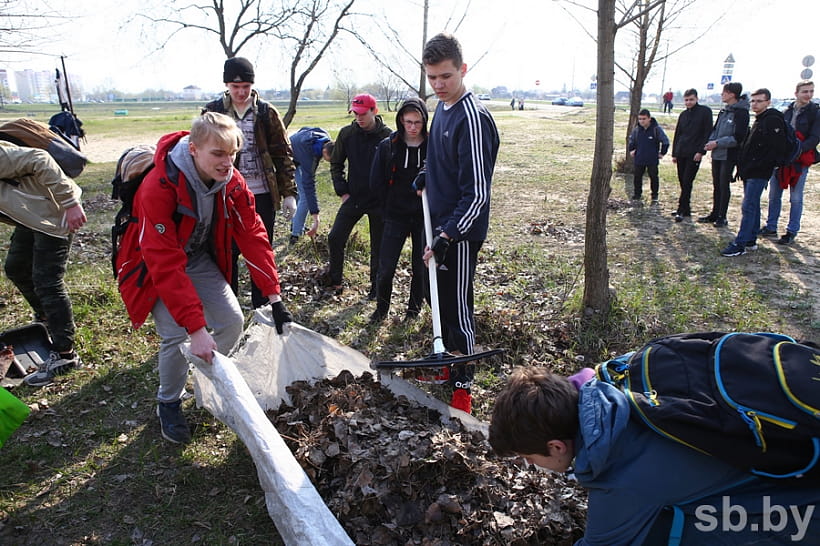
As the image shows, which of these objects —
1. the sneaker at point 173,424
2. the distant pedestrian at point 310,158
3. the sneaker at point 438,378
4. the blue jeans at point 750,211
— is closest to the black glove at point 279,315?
the sneaker at point 173,424

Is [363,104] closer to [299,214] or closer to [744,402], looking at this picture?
[299,214]

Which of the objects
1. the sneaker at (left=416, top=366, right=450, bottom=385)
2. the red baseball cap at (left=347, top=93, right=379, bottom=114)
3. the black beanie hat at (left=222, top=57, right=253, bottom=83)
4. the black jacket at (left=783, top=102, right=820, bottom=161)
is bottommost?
the sneaker at (left=416, top=366, right=450, bottom=385)

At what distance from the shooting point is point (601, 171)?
13.4ft

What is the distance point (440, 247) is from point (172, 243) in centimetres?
136

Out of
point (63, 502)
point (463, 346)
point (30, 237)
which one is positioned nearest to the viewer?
point (63, 502)

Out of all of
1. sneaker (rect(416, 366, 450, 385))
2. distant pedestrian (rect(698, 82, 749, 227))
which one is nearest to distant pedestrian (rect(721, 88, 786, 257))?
distant pedestrian (rect(698, 82, 749, 227))

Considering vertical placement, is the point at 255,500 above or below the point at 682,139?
below

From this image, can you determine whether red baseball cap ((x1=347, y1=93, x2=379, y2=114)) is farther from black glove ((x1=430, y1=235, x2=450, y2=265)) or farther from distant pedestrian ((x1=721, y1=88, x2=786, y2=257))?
distant pedestrian ((x1=721, y1=88, x2=786, y2=257))

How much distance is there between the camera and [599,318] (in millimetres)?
4289

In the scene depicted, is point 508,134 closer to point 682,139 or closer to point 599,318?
point 682,139

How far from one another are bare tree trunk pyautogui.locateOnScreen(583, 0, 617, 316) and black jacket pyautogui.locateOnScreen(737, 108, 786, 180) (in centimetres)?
329

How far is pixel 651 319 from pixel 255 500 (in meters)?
3.36

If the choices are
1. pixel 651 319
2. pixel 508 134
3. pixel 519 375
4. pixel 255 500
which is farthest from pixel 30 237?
pixel 508 134

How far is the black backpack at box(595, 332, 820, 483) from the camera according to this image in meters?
1.42
